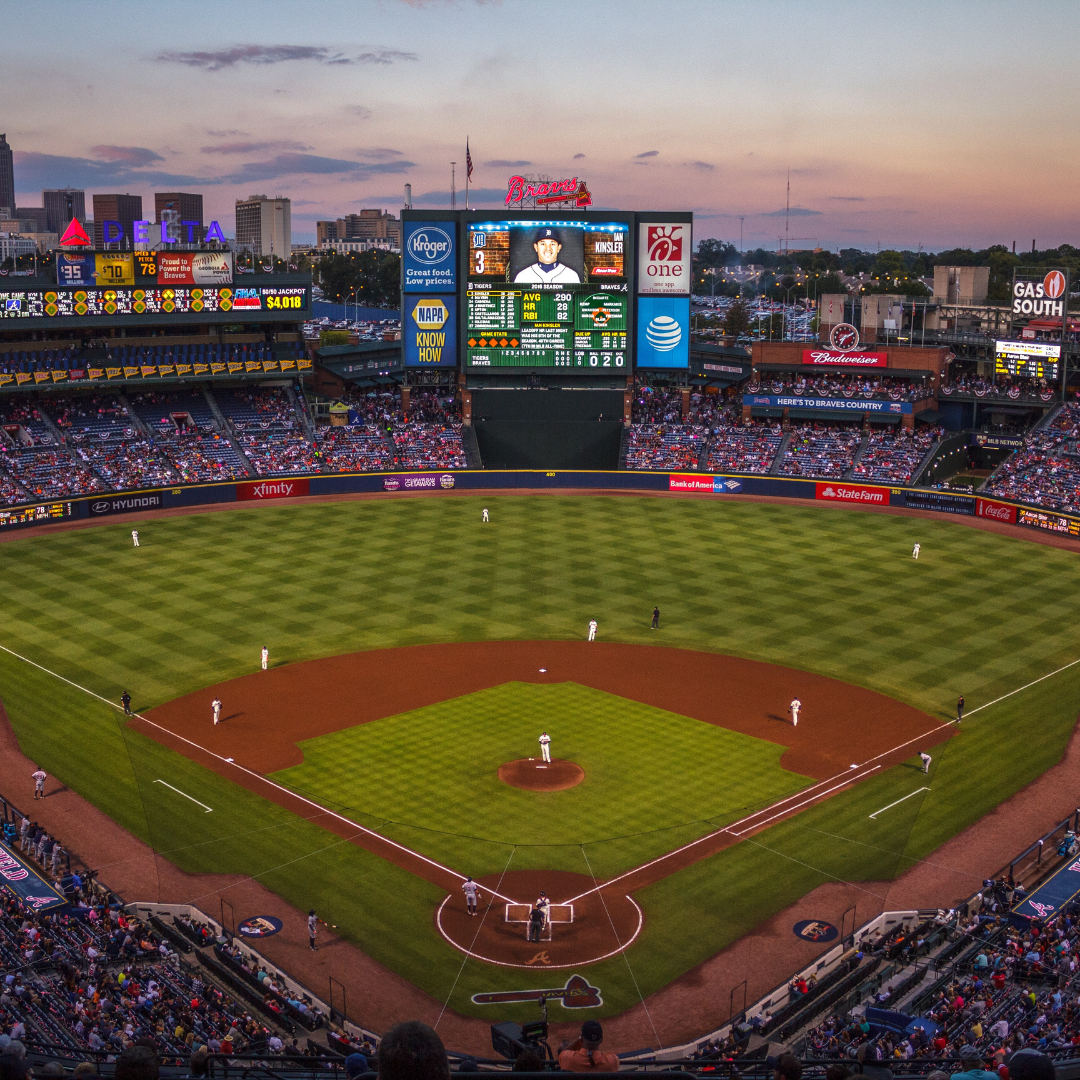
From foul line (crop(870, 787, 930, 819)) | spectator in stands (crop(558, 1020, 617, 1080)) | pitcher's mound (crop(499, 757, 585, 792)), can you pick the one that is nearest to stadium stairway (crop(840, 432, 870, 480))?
foul line (crop(870, 787, 930, 819))

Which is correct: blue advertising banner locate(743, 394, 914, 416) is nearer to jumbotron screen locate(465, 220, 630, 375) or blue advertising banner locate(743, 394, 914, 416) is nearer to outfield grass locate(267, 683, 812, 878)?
jumbotron screen locate(465, 220, 630, 375)

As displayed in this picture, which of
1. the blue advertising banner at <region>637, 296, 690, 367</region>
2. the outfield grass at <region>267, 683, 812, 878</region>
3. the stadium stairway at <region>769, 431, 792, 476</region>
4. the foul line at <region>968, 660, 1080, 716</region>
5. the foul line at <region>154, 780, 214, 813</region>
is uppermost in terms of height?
the blue advertising banner at <region>637, 296, 690, 367</region>

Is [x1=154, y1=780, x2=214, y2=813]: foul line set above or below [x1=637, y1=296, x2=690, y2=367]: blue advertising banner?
below

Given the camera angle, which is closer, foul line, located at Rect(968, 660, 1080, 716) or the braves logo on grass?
the braves logo on grass

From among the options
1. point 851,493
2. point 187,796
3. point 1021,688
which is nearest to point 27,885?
point 187,796

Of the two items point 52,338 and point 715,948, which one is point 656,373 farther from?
point 715,948

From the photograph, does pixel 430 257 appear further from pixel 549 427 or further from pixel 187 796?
pixel 187 796

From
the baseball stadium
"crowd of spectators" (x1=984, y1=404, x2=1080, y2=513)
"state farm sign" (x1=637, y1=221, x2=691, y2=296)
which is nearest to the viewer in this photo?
the baseball stadium

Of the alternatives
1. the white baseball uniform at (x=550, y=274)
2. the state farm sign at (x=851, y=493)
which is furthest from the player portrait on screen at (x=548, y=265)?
the state farm sign at (x=851, y=493)

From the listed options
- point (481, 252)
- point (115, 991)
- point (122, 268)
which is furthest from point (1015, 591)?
point (122, 268)
